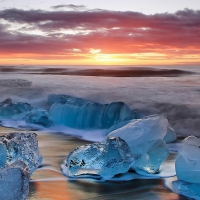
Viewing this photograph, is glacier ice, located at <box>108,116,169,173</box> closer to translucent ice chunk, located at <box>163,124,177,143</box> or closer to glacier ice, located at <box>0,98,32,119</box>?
translucent ice chunk, located at <box>163,124,177,143</box>

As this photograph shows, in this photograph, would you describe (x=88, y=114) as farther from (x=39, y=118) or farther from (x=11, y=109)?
(x=11, y=109)

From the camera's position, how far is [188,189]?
291 centimetres

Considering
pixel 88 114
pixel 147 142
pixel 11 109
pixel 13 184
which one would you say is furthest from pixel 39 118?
pixel 13 184

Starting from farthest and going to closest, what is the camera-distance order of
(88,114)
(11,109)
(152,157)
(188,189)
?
(11,109), (88,114), (152,157), (188,189)

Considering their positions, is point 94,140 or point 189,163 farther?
point 94,140

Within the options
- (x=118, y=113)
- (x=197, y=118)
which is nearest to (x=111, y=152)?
(x=118, y=113)

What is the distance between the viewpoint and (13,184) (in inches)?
88.2

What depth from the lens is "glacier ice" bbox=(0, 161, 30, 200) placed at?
2209 millimetres

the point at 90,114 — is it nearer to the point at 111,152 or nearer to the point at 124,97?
the point at 111,152

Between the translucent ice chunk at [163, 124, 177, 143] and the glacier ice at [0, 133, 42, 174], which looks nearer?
the glacier ice at [0, 133, 42, 174]

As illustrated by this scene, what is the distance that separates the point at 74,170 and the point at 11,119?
4.06 m

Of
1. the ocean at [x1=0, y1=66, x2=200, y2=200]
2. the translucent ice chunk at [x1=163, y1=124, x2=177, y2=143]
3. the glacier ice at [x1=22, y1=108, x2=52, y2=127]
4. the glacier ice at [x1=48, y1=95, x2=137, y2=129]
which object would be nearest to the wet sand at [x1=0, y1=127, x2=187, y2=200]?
the ocean at [x1=0, y1=66, x2=200, y2=200]

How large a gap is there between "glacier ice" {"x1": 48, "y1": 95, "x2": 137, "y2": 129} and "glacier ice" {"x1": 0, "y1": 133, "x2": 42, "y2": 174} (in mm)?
2484

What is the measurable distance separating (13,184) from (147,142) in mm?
1678
